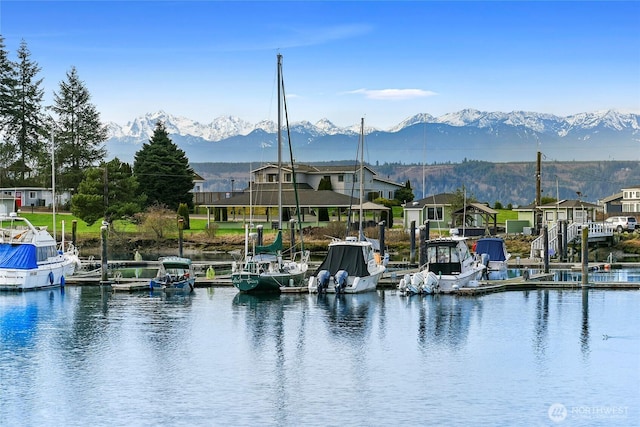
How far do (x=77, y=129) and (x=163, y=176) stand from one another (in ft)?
98.9

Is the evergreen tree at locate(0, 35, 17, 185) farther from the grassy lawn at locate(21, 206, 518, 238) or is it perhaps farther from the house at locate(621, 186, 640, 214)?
the house at locate(621, 186, 640, 214)

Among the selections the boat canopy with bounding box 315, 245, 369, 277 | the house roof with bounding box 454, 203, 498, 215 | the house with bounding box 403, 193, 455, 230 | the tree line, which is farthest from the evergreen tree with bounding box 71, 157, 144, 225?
the boat canopy with bounding box 315, 245, 369, 277

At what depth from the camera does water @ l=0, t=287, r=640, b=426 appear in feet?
107

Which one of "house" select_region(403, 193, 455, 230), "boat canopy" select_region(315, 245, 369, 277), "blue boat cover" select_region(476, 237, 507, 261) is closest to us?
"boat canopy" select_region(315, 245, 369, 277)

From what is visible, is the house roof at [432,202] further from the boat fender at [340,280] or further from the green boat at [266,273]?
the boat fender at [340,280]

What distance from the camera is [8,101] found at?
133125mm

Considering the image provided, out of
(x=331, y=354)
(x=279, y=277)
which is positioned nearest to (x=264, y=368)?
(x=331, y=354)

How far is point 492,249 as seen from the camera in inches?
2771

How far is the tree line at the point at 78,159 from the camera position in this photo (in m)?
97.5

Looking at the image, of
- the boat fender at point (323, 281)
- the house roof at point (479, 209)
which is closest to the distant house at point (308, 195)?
the house roof at point (479, 209)

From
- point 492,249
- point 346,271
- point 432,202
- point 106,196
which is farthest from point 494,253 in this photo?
point 106,196

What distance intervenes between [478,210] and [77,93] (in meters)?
63.6

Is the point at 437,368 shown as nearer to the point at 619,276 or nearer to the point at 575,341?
the point at 575,341

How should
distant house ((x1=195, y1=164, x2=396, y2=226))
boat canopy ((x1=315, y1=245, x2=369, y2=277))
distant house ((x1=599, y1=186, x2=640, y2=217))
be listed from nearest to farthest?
boat canopy ((x1=315, y1=245, x2=369, y2=277)), distant house ((x1=195, y1=164, x2=396, y2=226)), distant house ((x1=599, y1=186, x2=640, y2=217))
